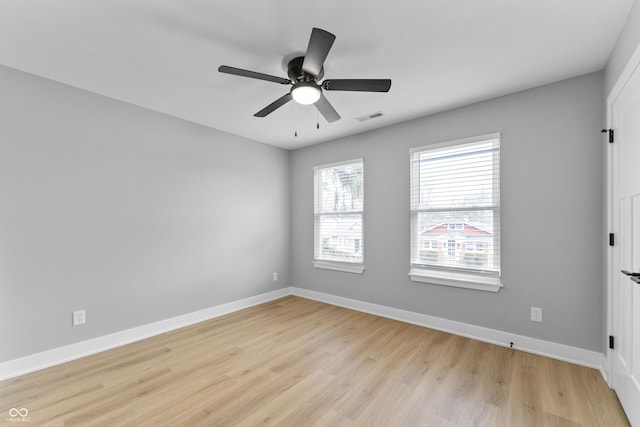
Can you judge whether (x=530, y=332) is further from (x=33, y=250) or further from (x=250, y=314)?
(x=33, y=250)

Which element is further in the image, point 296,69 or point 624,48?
point 296,69

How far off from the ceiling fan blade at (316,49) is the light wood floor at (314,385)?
2392 millimetres

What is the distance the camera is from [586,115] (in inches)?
99.3

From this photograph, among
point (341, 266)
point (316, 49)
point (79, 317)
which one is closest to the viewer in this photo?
point (316, 49)

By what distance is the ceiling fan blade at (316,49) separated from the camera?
1.62 meters

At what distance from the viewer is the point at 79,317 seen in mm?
2719

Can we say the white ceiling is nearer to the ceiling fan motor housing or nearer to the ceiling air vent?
the ceiling fan motor housing

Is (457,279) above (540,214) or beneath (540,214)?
beneath

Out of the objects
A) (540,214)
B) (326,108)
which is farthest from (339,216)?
(540,214)

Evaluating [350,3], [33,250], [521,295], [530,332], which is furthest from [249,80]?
[530,332]

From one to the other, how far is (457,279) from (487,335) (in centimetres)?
63

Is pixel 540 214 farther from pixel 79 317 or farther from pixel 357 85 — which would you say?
pixel 79 317

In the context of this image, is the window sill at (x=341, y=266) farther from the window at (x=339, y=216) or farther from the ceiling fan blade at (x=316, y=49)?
the ceiling fan blade at (x=316, y=49)

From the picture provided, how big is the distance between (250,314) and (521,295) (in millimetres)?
3277
